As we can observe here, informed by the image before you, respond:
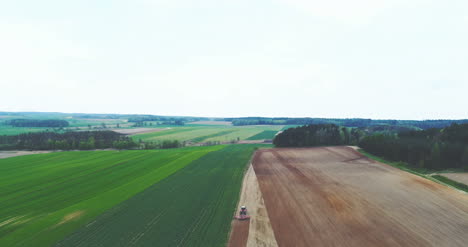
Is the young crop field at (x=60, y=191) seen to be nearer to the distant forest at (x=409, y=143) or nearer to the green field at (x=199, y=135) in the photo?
the distant forest at (x=409, y=143)

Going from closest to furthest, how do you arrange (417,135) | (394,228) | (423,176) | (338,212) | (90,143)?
(394,228) → (338,212) → (423,176) → (417,135) → (90,143)

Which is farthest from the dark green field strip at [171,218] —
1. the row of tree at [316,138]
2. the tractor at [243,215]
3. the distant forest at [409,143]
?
the row of tree at [316,138]

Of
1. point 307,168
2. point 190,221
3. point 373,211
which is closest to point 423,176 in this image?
point 307,168

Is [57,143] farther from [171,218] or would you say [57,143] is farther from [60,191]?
[171,218]

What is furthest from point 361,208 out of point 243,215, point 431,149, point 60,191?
point 60,191

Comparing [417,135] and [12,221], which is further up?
[417,135]

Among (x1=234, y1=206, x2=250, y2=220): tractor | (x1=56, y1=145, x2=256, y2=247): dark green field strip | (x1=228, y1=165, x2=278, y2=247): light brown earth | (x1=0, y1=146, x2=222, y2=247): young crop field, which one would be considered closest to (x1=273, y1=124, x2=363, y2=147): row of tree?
(x1=0, y1=146, x2=222, y2=247): young crop field

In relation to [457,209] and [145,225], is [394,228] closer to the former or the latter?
[457,209]
